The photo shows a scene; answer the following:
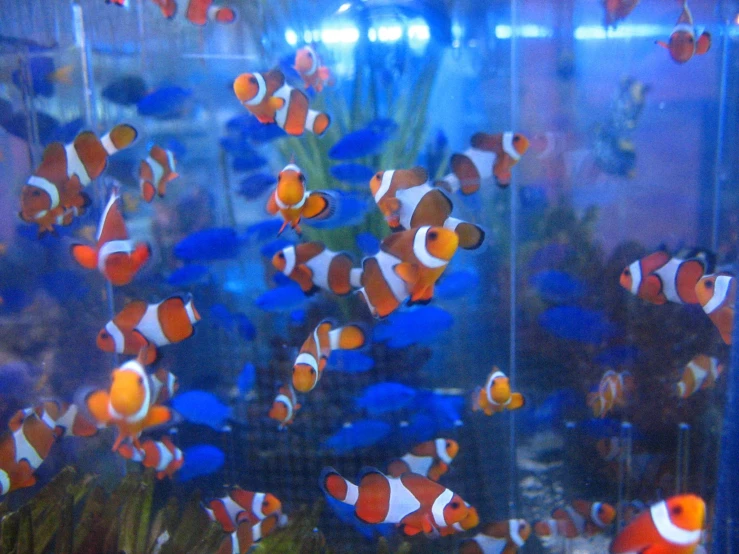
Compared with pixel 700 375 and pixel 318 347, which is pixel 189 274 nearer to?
pixel 318 347

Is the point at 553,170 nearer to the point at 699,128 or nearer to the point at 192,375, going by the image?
the point at 699,128

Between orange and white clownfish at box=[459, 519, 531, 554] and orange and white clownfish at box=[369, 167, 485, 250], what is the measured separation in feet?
5.31

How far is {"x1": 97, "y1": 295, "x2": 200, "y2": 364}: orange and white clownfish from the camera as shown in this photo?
2.26 metres

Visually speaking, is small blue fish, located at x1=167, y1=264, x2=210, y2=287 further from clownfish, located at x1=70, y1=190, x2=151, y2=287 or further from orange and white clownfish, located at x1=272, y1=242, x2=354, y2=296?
clownfish, located at x1=70, y1=190, x2=151, y2=287

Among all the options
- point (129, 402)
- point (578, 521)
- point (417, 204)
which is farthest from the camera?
point (578, 521)

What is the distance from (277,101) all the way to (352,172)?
0.83 metres

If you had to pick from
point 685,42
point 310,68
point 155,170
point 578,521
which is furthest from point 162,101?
point 578,521

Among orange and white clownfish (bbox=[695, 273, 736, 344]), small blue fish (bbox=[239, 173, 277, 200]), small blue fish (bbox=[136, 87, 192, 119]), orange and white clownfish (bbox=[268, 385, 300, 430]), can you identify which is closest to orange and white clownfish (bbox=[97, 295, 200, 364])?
orange and white clownfish (bbox=[268, 385, 300, 430])

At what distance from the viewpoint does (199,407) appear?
3.32 m

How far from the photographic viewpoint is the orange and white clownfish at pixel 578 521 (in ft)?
9.78

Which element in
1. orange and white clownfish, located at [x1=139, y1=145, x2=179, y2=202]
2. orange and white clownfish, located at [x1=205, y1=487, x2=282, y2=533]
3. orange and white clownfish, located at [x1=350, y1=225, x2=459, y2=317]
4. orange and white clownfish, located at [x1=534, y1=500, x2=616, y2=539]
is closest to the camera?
orange and white clownfish, located at [x1=350, y1=225, x2=459, y2=317]

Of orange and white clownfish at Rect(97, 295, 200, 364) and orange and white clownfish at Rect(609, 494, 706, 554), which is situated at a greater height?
orange and white clownfish at Rect(97, 295, 200, 364)

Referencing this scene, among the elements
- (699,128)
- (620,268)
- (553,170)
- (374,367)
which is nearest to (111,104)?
(374,367)

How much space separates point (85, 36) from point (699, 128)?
5022mm
